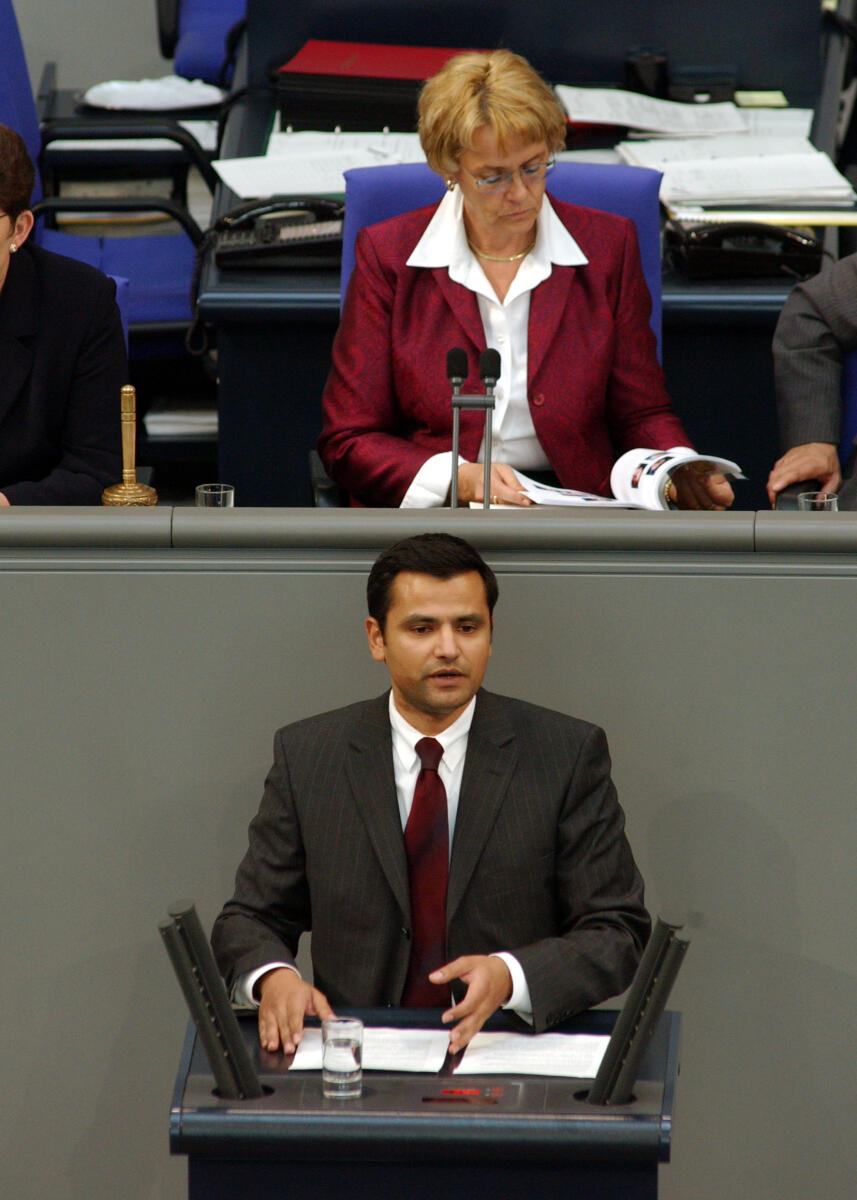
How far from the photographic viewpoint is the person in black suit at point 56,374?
2756 mm

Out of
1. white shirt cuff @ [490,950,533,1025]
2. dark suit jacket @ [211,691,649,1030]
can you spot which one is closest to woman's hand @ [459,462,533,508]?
dark suit jacket @ [211,691,649,1030]

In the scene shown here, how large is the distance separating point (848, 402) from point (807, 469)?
0.67ft

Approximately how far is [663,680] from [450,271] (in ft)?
3.23

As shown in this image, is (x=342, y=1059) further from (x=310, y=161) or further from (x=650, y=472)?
(x=310, y=161)

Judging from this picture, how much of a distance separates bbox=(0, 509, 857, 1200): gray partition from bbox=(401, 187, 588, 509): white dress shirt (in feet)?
2.58

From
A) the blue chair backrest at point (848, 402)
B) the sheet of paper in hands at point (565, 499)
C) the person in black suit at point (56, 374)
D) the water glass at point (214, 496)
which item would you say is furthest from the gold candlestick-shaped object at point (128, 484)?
the blue chair backrest at point (848, 402)

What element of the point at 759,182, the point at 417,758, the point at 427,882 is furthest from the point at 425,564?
the point at 759,182

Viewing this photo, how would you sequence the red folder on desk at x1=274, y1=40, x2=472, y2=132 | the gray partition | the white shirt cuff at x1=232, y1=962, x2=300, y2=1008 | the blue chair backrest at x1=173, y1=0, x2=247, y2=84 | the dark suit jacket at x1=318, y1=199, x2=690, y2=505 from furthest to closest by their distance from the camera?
the blue chair backrest at x1=173, y1=0, x2=247, y2=84
the red folder on desk at x1=274, y1=40, x2=472, y2=132
the dark suit jacket at x1=318, y1=199, x2=690, y2=505
the gray partition
the white shirt cuff at x1=232, y1=962, x2=300, y2=1008

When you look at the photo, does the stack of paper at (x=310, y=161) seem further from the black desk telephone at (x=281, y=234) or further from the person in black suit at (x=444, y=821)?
the person in black suit at (x=444, y=821)

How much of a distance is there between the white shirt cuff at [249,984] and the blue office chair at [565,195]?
129 cm

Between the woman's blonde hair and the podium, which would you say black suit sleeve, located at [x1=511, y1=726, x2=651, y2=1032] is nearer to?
the podium

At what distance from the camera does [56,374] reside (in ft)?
9.11

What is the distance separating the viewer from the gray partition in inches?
82.7

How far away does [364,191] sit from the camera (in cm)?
306
